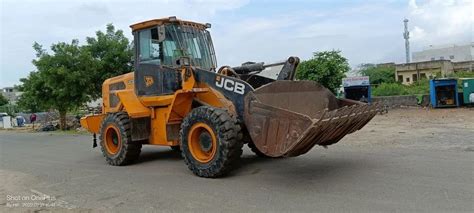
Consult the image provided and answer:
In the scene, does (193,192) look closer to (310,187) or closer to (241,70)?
(310,187)

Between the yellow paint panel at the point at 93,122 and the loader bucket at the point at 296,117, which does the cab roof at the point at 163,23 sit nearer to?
the loader bucket at the point at 296,117

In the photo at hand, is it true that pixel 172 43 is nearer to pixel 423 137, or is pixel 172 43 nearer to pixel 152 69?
pixel 152 69

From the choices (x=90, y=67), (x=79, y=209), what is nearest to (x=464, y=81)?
(x=90, y=67)

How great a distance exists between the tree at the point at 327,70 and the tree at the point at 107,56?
11049 millimetres

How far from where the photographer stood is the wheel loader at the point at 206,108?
23.2 feet

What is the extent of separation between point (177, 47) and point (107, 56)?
14.7 meters

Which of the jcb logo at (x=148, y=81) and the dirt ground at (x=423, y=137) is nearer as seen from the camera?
the jcb logo at (x=148, y=81)

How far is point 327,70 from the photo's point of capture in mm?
29328

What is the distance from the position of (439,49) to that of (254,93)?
273ft

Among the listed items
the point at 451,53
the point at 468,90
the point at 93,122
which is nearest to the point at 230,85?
the point at 93,122

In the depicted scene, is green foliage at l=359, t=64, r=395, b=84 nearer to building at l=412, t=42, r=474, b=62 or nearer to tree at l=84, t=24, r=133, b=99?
building at l=412, t=42, r=474, b=62

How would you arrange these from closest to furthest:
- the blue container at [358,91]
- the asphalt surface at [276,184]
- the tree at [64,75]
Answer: the asphalt surface at [276,184] < the tree at [64,75] < the blue container at [358,91]

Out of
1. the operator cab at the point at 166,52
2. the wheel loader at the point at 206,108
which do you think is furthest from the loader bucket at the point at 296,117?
the operator cab at the point at 166,52

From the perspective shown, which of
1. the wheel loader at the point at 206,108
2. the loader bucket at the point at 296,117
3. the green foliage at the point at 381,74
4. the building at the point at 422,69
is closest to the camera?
the loader bucket at the point at 296,117
